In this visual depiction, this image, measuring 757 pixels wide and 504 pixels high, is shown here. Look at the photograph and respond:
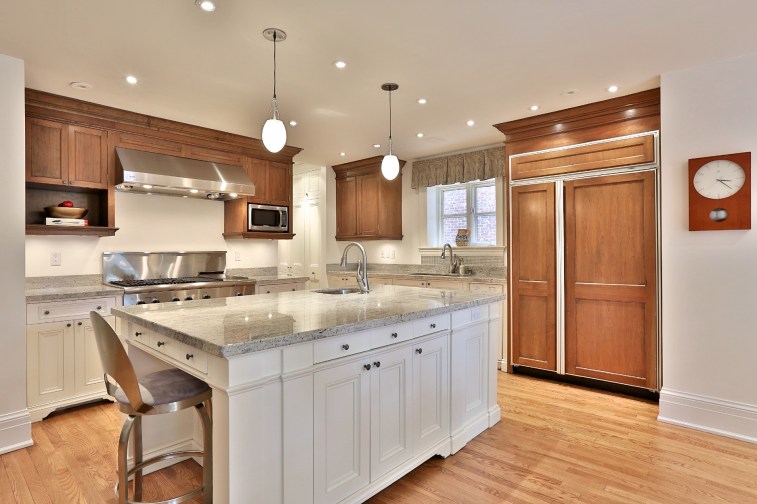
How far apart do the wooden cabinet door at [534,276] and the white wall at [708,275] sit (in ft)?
3.11

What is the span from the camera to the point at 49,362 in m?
3.14

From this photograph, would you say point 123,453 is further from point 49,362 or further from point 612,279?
point 612,279

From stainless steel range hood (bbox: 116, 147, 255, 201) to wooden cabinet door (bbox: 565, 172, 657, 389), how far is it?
10.7ft

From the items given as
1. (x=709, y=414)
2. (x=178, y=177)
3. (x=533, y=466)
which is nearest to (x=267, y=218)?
(x=178, y=177)

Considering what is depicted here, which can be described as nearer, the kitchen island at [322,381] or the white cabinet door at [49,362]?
the kitchen island at [322,381]

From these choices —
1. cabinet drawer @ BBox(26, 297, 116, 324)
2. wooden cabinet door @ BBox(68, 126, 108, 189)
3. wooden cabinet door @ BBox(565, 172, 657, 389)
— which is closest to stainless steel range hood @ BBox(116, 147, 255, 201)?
wooden cabinet door @ BBox(68, 126, 108, 189)

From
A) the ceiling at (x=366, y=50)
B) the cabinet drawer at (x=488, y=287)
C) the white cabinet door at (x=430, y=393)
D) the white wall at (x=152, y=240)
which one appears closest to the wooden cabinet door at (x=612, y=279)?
the cabinet drawer at (x=488, y=287)

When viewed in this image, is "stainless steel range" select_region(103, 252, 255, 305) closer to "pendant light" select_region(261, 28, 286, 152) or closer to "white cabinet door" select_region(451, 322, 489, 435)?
"pendant light" select_region(261, 28, 286, 152)

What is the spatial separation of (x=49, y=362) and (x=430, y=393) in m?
2.82

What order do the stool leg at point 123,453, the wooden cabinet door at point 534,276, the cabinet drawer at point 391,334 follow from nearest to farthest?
the stool leg at point 123,453 → the cabinet drawer at point 391,334 → the wooden cabinet door at point 534,276

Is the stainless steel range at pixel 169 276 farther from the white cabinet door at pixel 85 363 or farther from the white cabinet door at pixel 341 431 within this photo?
the white cabinet door at pixel 341 431

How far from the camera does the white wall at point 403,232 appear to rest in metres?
5.73

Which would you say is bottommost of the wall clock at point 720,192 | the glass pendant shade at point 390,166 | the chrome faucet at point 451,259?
the chrome faucet at point 451,259

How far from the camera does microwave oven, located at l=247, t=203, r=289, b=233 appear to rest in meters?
4.76
